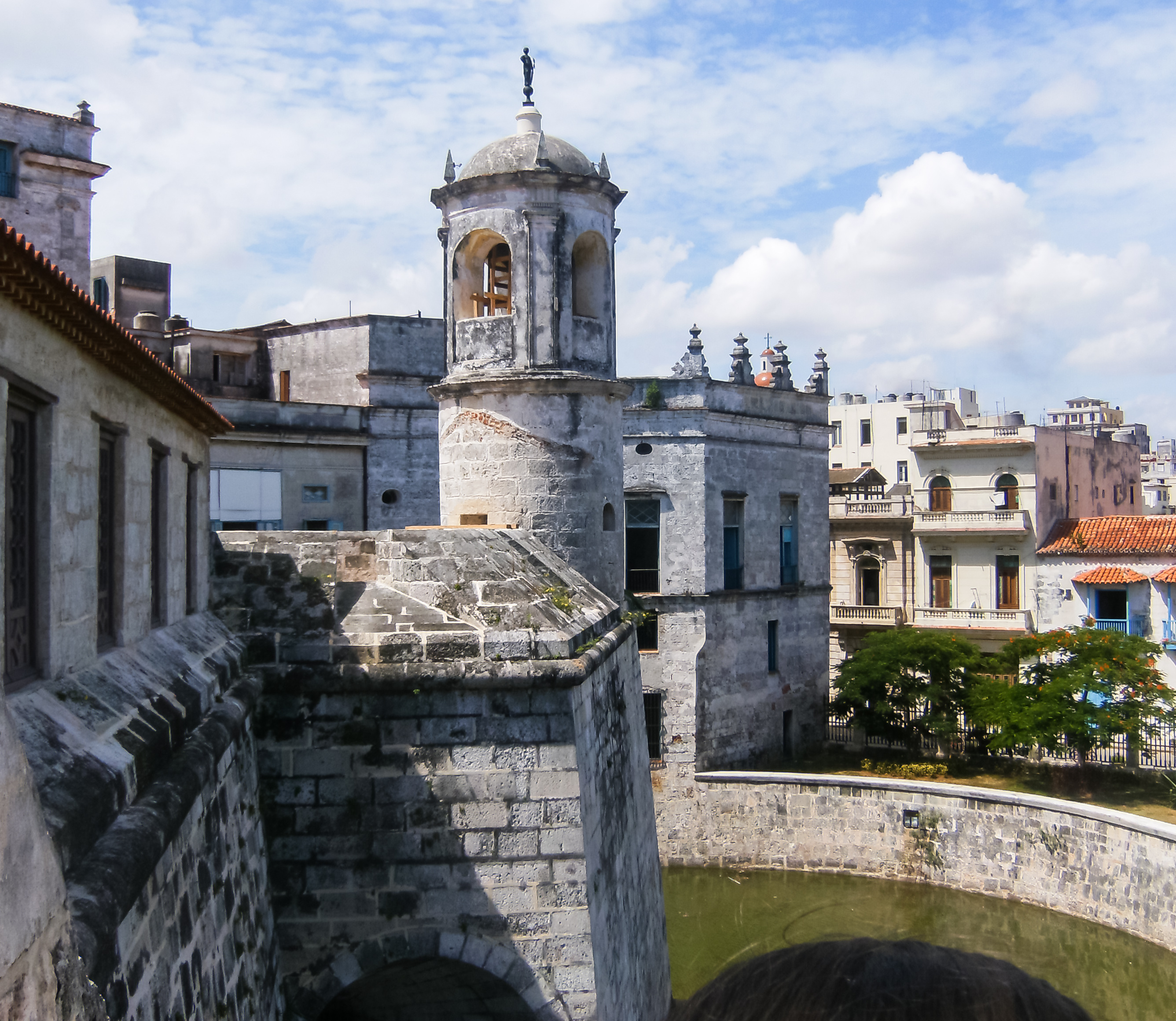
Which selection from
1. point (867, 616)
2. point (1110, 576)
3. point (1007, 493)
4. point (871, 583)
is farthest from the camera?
point (871, 583)

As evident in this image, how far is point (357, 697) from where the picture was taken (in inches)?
370

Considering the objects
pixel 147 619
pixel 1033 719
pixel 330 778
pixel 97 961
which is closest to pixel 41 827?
pixel 97 961

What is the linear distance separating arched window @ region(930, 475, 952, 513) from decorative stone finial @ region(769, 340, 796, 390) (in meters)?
7.11

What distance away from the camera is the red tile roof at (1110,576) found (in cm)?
2852

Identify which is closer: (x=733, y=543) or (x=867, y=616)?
(x=733, y=543)

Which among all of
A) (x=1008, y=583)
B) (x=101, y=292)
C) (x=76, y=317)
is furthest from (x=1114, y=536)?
(x=76, y=317)

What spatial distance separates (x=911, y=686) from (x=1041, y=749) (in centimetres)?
301

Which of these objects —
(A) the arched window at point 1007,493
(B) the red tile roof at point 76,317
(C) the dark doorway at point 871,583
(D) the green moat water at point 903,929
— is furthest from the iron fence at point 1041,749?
(B) the red tile roof at point 76,317

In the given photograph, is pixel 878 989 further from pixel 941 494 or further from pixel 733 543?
pixel 941 494

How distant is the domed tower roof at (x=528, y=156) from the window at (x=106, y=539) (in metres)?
9.14

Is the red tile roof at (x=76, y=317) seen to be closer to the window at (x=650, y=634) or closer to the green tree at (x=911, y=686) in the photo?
the window at (x=650, y=634)

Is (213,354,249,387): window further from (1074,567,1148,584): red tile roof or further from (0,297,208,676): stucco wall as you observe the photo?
(1074,567,1148,584): red tile roof

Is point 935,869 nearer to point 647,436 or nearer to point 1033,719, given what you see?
point 1033,719

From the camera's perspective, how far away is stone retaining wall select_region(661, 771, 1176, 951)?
19328 mm
